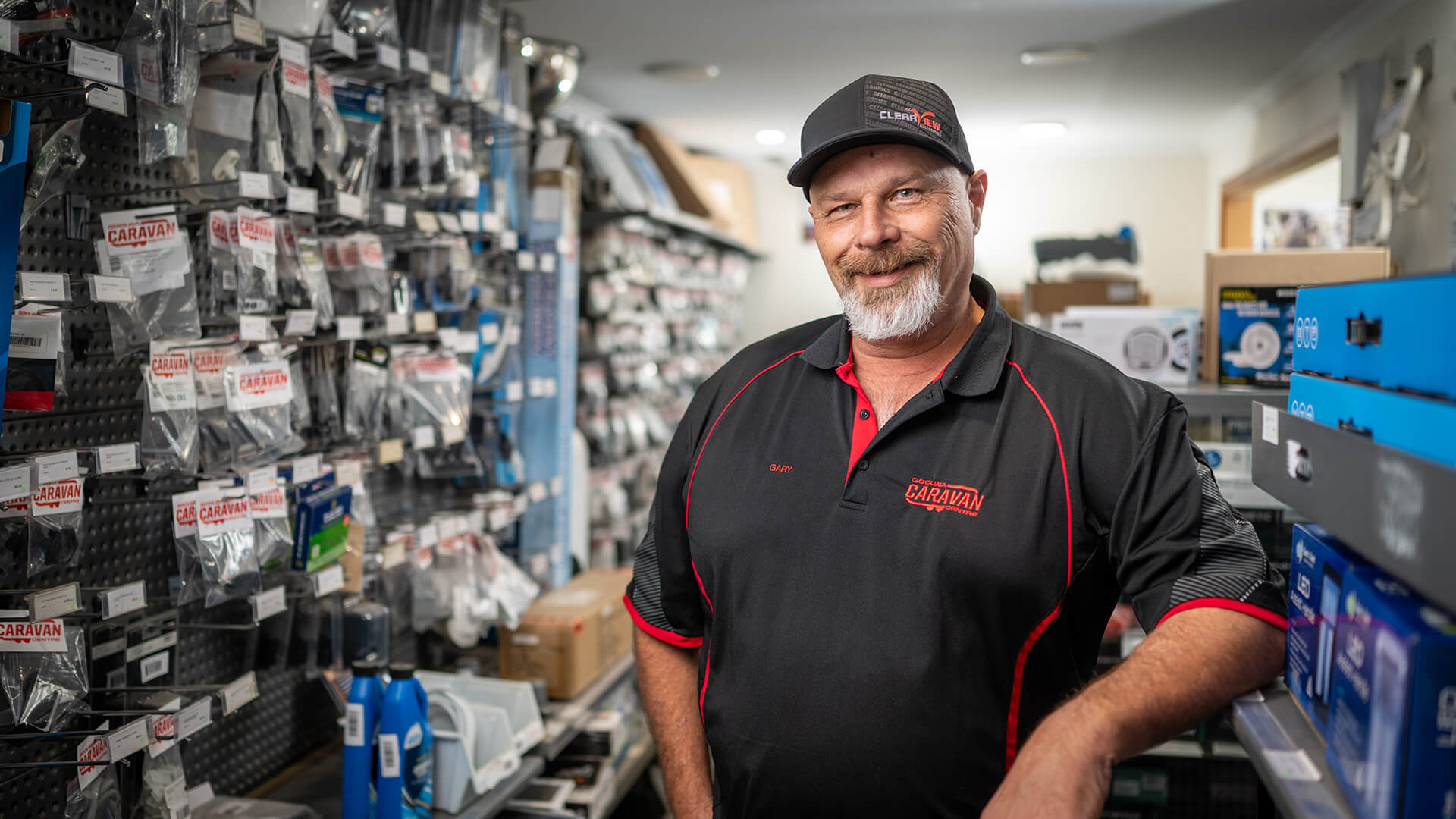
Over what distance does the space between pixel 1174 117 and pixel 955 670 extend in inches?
250

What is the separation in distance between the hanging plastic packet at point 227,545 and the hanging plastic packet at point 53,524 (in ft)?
0.87

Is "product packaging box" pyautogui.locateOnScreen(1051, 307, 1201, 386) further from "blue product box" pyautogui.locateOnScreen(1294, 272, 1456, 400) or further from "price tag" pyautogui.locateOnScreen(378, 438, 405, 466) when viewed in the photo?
"price tag" pyautogui.locateOnScreen(378, 438, 405, 466)

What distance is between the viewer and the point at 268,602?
90.4 inches

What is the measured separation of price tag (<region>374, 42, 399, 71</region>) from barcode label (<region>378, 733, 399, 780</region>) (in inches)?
69.9

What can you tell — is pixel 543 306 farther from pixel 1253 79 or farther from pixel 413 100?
pixel 1253 79

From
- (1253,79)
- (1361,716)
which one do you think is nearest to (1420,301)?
(1361,716)

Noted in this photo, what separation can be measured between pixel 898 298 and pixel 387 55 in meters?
1.81

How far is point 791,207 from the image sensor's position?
29.8 ft

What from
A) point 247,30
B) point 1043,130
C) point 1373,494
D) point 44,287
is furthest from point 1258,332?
point 1043,130

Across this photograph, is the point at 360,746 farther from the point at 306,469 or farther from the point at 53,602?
the point at 53,602

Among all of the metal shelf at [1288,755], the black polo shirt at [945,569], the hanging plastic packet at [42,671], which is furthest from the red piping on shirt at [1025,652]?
the hanging plastic packet at [42,671]

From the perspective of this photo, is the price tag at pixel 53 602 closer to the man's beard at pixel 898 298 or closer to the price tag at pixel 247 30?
the price tag at pixel 247 30

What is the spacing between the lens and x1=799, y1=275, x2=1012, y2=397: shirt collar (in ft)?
5.41

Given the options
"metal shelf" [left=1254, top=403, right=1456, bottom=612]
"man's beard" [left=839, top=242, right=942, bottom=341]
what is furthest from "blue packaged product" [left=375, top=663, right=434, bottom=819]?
"metal shelf" [left=1254, top=403, right=1456, bottom=612]
